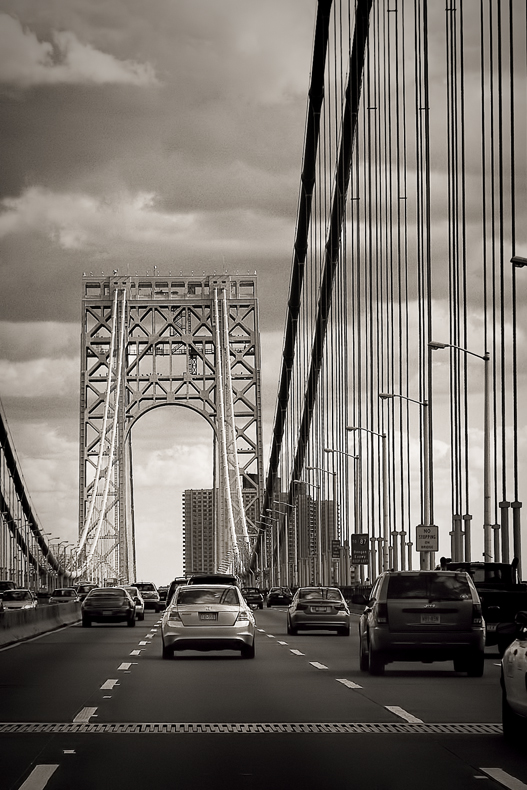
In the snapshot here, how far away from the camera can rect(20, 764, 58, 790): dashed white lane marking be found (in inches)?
360

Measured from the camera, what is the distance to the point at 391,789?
9.09 m

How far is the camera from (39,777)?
31.3 ft

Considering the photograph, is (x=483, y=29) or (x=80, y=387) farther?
(x=80, y=387)

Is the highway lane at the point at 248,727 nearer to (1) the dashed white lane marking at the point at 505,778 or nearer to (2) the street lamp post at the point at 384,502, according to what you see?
(1) the dashed white lane marking at the point at 505,778

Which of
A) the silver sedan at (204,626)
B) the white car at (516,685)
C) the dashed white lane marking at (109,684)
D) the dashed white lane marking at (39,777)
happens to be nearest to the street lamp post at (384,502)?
the silver sedan at (204,626)

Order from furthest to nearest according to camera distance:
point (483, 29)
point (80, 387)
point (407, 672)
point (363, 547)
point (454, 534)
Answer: point (80, 387) < point (363, 547) < point (454, 534) < point (483, 29) < point (407, 672)

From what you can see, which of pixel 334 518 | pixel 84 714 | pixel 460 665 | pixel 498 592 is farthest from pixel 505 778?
pixel 334 518

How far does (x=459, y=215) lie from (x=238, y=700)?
102 feet

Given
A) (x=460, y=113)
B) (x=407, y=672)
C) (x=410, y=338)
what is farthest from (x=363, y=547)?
(x=407, y=672)

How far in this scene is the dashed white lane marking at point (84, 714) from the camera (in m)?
13.5

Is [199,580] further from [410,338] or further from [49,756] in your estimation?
[49,756]

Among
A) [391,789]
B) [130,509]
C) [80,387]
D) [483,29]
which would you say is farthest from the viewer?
[130,509]

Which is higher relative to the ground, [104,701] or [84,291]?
[84,291]

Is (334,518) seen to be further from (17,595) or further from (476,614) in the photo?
(476,614)
